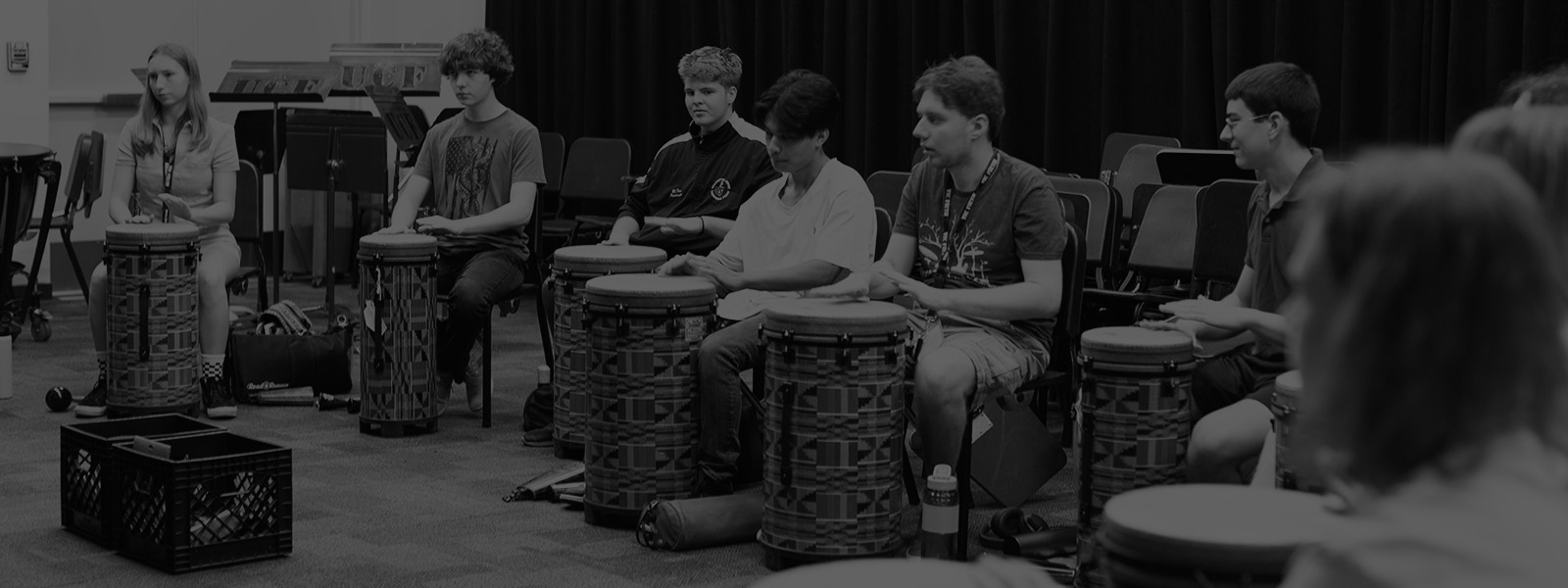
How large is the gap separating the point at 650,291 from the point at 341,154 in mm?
4155

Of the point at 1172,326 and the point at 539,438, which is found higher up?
the point at 1172,326

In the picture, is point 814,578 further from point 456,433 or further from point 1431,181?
point 456,433

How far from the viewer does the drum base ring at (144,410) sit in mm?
5508

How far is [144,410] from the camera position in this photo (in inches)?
217

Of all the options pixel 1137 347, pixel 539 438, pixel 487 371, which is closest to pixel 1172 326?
pixel 1137 347

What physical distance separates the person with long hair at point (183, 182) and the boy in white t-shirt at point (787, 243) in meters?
2.17

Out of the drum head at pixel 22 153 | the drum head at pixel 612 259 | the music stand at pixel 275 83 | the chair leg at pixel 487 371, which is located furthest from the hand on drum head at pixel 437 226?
the music stand at pixel 275 83

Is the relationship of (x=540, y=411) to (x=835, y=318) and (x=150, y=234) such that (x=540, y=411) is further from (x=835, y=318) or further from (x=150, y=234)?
Answer: (x=835, y=318)

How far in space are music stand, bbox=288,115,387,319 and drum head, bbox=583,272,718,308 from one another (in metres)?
3.66

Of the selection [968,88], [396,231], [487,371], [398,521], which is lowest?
[398,521]

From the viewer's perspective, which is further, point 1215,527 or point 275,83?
point 275,83

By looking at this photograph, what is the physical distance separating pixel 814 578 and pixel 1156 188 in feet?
14.1

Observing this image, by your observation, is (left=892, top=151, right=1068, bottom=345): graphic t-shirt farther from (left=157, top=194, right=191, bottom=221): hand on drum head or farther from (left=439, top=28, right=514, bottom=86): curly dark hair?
(left=157, top=194, right=191, bottom=221): hand on drum head

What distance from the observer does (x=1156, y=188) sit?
567 cm
